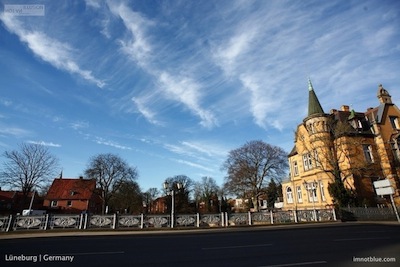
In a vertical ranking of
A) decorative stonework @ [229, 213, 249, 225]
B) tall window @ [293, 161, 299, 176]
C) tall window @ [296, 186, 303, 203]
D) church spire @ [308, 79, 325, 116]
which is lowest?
decorative stonework @ [229, 213, 249, 225]

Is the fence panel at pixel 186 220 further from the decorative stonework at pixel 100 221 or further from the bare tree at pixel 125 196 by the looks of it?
the bare tree at pixel 125 196

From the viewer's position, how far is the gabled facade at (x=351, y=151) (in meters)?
33.0

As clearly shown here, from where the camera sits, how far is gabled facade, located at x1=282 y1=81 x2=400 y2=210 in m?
33.0

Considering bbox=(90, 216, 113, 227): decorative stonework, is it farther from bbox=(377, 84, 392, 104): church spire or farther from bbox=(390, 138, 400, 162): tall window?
bbox=(377, 84, 392, 104): church spire

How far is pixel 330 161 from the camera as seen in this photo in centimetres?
3281

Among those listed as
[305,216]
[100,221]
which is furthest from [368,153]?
[100,221]

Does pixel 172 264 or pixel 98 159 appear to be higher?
pixel 98 159

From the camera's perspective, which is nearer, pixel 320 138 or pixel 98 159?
pixel 320 138

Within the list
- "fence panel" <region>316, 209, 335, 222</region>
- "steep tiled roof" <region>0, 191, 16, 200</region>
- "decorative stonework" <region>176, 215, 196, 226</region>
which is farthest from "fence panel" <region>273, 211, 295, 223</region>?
"steep tiled roof" <region>0, 191, 16, 200</region>

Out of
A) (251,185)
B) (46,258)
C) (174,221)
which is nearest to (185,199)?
(251,185)

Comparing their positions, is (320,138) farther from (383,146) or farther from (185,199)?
(185,199)

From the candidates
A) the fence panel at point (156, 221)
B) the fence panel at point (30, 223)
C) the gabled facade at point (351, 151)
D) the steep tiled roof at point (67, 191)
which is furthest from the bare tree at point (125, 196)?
the gabled facade at point (351, 151)

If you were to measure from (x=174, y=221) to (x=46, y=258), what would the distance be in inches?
608

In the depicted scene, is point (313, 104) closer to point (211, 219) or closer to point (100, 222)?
point (211, 219)
